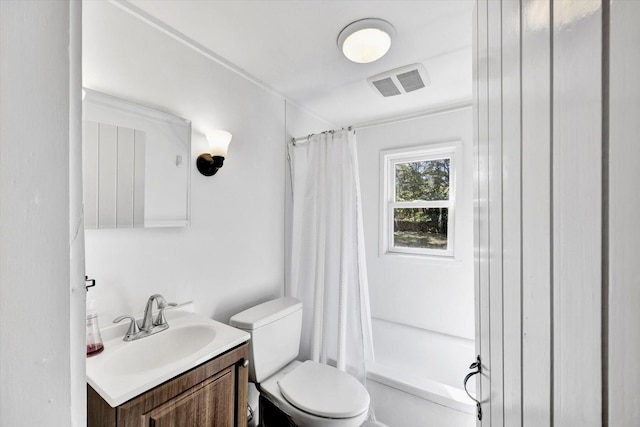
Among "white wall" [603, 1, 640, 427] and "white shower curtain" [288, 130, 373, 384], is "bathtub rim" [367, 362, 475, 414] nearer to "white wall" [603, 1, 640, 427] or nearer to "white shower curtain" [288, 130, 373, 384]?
"white shower curtain" [288, 130, 373, 384]

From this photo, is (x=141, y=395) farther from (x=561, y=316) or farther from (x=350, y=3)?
(x=350, y=3)

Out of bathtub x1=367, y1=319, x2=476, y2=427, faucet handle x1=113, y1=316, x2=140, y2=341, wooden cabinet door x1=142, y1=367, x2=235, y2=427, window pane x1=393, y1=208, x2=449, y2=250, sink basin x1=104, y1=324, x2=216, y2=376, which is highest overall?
window pane x1=393, y1=208, x2=449, y2=250

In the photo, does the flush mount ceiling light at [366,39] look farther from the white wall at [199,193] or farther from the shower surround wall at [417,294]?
the shower surround wall at [417,294]

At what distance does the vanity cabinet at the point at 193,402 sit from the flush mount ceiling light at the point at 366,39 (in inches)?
62.8

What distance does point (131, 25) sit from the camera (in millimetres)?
1203

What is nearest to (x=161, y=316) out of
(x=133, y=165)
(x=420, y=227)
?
(x=133, y=165)

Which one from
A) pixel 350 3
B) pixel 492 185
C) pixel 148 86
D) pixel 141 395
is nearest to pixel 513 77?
pixel 492 185

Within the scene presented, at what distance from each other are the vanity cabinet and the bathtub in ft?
3.41

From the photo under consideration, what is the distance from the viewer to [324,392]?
1.40 metres

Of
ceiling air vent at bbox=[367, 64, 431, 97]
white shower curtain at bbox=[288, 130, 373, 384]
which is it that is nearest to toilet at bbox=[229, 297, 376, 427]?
white shower curtain at bbox=[288, 130, 373, 384]

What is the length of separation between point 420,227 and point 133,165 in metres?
2.40

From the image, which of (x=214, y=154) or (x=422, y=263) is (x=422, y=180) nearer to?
(x=422, y=263)

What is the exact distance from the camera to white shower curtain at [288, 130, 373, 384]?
5.93 ft

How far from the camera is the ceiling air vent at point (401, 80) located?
1690mm
